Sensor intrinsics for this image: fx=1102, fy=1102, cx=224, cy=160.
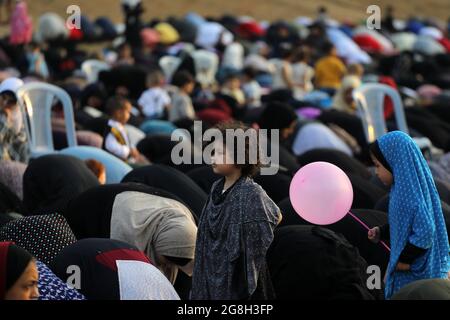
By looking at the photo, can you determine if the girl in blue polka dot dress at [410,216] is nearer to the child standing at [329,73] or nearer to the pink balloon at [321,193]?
the pink balloon at [321,193]

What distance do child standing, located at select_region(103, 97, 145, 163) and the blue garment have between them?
395 centimetres

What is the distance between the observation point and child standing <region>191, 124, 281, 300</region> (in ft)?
15.8

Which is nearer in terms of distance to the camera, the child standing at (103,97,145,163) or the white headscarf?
the white headscarf

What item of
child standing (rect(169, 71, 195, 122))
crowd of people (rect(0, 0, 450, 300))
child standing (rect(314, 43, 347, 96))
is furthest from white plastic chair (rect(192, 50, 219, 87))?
child standing (rect(169, 71, 195, 122))

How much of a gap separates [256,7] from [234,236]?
26385mm

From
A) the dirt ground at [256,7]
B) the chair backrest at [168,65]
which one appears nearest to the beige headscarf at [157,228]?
the chair backrest at [168,65]

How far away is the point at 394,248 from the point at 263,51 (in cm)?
1683

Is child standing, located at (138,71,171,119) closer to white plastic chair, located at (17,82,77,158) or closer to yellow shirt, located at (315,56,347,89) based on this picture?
white plastic chair, located at (17,82,77,158)

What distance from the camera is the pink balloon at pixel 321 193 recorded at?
5168mm

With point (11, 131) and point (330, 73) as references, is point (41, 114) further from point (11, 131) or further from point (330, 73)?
point (330, 73)

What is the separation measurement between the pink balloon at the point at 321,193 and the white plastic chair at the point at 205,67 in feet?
42.2

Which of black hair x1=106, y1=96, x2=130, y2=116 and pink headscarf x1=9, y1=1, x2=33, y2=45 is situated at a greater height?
black hair x1=106, y1=96, x2=130, y2=116

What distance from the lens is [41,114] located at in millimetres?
9625

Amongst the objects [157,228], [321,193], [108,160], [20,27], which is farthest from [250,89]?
[321,193]
